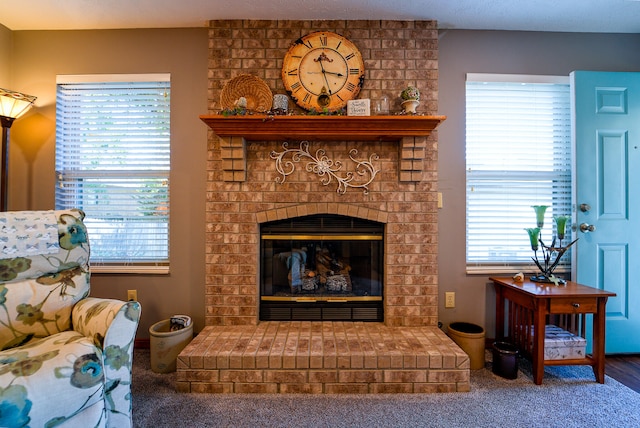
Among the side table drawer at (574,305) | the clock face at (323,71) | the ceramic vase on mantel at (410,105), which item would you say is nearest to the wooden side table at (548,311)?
the side table drawer at (574,305)

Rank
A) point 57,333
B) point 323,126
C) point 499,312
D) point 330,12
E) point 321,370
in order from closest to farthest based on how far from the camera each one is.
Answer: point 57,333 → point 321,370 → point 323,126 → point 330,12 → point 499,312

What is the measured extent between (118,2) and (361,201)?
216 centimetres

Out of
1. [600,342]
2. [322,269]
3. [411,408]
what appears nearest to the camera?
[411,408]

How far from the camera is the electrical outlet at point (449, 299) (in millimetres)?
2285

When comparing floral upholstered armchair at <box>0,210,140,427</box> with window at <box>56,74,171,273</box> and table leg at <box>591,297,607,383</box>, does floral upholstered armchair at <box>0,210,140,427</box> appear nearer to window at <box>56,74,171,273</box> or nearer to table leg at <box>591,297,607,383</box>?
window at <box>56,74,171,273</box>

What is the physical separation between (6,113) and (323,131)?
2.19 metres

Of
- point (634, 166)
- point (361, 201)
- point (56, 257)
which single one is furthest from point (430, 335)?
point (56, 257)

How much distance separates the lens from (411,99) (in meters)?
2.02

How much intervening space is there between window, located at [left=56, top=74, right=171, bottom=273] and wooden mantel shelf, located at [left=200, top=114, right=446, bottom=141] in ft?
2.27

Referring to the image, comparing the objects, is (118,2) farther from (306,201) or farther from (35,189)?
(306,201)

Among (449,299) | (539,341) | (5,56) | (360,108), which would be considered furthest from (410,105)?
(5,56)

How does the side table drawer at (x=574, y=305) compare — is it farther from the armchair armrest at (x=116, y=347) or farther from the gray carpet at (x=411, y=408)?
the armchair armrest at (x=116, y=347)

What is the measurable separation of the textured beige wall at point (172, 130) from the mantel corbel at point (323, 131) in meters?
0.36

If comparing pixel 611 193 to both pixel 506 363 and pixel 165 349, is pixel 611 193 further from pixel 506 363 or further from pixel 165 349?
pixel 165 349
